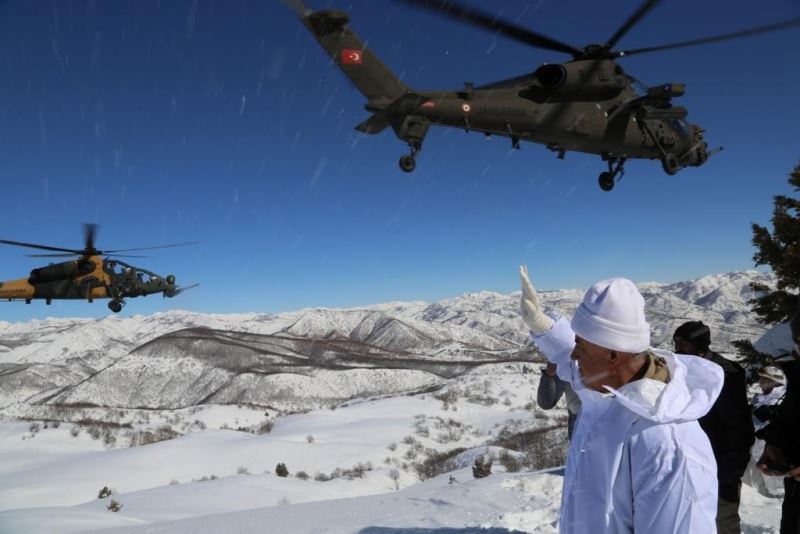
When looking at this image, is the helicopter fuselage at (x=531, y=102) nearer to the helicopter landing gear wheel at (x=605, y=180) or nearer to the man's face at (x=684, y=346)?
the helicopter landing gear wheel at (x=605, y=180)

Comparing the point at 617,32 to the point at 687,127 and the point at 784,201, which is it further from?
the point at 784,201

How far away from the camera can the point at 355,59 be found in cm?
938

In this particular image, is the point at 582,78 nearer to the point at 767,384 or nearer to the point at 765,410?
the point at 767,384

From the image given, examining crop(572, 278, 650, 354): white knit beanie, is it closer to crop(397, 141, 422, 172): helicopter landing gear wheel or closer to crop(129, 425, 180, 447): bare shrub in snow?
crop(397, 141, 422, 172): helicopter landing gear wheel

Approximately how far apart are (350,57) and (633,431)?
30.9 ft

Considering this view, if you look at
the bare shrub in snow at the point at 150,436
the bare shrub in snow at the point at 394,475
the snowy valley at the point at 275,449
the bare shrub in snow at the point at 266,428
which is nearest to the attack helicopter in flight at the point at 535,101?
the snowy valley at the point at 275,449

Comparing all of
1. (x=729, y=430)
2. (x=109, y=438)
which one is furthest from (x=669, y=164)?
(x=109, y=438)

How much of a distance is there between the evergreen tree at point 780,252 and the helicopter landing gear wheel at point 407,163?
10.7m

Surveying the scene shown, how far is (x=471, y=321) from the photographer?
192 m

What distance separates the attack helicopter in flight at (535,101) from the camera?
864cm

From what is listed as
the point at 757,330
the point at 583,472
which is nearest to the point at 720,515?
the point at 583,472

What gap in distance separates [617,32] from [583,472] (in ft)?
31.5

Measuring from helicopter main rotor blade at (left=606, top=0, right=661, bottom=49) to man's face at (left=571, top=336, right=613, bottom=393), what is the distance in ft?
24.3

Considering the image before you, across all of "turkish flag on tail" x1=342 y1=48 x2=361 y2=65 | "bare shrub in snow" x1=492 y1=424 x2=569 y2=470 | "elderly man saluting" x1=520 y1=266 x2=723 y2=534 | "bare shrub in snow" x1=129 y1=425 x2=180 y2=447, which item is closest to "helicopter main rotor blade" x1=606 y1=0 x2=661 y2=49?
"turkish flag on tail" x1=342 y1=48 x2=361 y2=65
